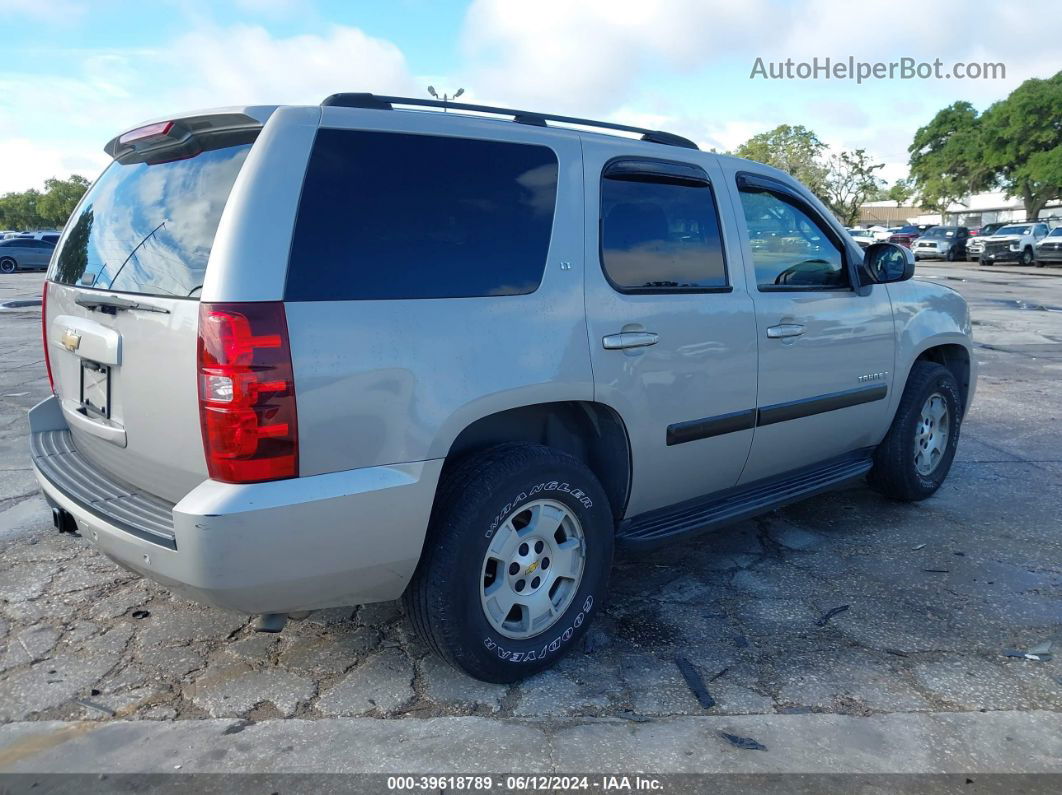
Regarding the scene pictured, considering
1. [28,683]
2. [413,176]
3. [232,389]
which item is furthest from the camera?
[28,683]

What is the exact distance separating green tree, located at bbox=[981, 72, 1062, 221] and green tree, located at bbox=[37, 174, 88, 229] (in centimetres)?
8383

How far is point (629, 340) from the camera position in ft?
10.4

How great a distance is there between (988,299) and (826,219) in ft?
54.6

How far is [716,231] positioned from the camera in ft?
12.1

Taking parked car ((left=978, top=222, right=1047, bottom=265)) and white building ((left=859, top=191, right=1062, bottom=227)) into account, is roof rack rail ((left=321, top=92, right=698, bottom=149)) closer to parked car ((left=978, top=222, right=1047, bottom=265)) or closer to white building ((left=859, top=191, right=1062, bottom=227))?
parked car ((left=978, top=222, right=1047, bottom=265))

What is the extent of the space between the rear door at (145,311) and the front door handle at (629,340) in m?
1.40

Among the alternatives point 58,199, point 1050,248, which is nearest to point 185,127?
point 1050,248

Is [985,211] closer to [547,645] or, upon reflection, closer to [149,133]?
[547,645]

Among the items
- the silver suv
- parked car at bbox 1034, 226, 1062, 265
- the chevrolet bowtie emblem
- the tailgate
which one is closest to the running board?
the silver suv

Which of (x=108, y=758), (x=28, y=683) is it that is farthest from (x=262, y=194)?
(x=28, y=683)

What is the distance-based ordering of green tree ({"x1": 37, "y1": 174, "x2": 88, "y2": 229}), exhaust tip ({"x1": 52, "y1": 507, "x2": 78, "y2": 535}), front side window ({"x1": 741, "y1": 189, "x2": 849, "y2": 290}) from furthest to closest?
green tree ({"x1": 37, "y1": 174, "x2": 88, "y2": 229}) → front side window ({"x1": 741, "y1": 189, "x2": 849, "y2": 290}) → exhaust tip ({"x1": 52, "y1": 507, "x2": 78, "y2": 535})

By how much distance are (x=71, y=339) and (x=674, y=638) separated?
2.55 metres

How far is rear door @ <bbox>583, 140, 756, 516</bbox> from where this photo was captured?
125 inches

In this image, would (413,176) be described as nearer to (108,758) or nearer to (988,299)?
(108,758)
